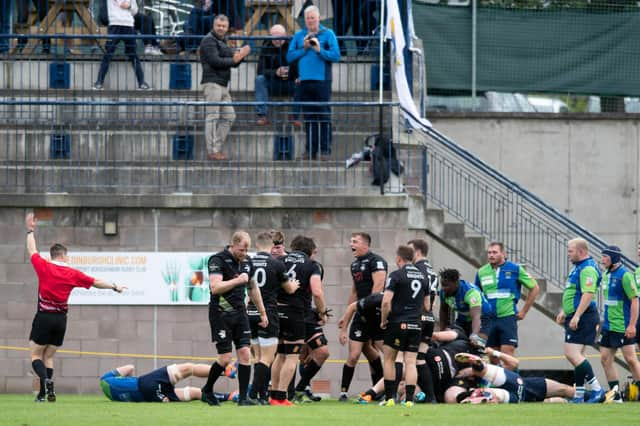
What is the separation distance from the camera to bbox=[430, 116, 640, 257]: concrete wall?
22859mm

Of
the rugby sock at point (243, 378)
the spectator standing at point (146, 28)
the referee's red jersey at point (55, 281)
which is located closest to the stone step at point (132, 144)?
the spectator standing at point (146, 28)

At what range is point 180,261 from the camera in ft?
62.0

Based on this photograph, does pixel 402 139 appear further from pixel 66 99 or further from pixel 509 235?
pixel 66 99

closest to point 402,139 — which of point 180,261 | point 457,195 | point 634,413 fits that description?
point 457,195

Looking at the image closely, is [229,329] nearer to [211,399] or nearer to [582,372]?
[211,399]

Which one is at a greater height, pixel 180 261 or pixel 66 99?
pixel 66 99

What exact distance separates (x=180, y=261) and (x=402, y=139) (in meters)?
3.74

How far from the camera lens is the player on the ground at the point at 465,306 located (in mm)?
16250

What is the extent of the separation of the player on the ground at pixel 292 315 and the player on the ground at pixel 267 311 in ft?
0.89

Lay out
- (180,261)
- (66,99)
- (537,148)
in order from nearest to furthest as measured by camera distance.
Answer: (180,261) → (66,99) → (537,148)

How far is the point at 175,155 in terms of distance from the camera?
19391 mm

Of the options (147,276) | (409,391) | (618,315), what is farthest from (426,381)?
(147,276)

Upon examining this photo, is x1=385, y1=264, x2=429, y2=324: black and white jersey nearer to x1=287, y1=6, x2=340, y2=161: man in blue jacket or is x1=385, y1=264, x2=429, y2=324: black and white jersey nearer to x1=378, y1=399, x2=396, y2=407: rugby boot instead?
x1=378, y1=399, x2=396, y2=407: rugby boot

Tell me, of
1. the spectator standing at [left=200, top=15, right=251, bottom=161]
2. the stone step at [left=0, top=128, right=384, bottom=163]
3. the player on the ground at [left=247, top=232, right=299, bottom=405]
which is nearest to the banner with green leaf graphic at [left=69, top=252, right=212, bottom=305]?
the stone step at [left=0, top=128, right=384, bottom=163]
